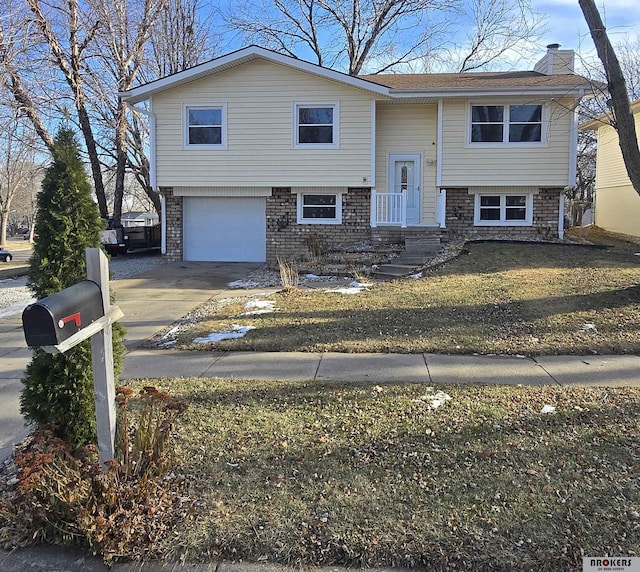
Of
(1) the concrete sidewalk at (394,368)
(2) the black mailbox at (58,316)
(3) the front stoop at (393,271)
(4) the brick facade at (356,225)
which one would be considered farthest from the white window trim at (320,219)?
(2) the black mailbox at (58,316)

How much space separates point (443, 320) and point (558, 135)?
11205 mm

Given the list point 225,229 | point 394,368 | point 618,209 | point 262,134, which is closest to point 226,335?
point 394,368

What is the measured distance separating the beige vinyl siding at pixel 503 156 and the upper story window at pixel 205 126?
22.3ft

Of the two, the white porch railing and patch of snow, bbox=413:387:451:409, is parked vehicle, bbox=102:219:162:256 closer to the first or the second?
the white porch railing

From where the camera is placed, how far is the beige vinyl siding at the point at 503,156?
53.0 ft

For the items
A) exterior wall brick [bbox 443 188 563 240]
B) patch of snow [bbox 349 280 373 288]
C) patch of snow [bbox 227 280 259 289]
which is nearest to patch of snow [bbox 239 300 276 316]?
patch of snow [bbox 349 280 373 288]

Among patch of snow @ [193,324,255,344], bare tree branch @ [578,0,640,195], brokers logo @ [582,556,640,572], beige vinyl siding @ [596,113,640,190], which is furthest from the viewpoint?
beige vinyl siding @ [596,113,640,190]

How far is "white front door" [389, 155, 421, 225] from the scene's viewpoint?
17266 mm

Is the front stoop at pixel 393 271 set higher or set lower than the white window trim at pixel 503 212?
lower

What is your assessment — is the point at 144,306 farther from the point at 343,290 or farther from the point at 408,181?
the point at 408,181

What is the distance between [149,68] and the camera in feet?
79.4

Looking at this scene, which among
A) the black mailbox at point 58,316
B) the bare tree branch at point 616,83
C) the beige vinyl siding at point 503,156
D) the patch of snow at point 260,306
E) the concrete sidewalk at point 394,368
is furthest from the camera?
the beige vinyl siding at point 503,156

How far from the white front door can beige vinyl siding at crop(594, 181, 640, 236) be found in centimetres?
854

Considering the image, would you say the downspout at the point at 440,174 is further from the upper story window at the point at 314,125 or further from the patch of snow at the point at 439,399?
the patch of snow at the point at 439,399
